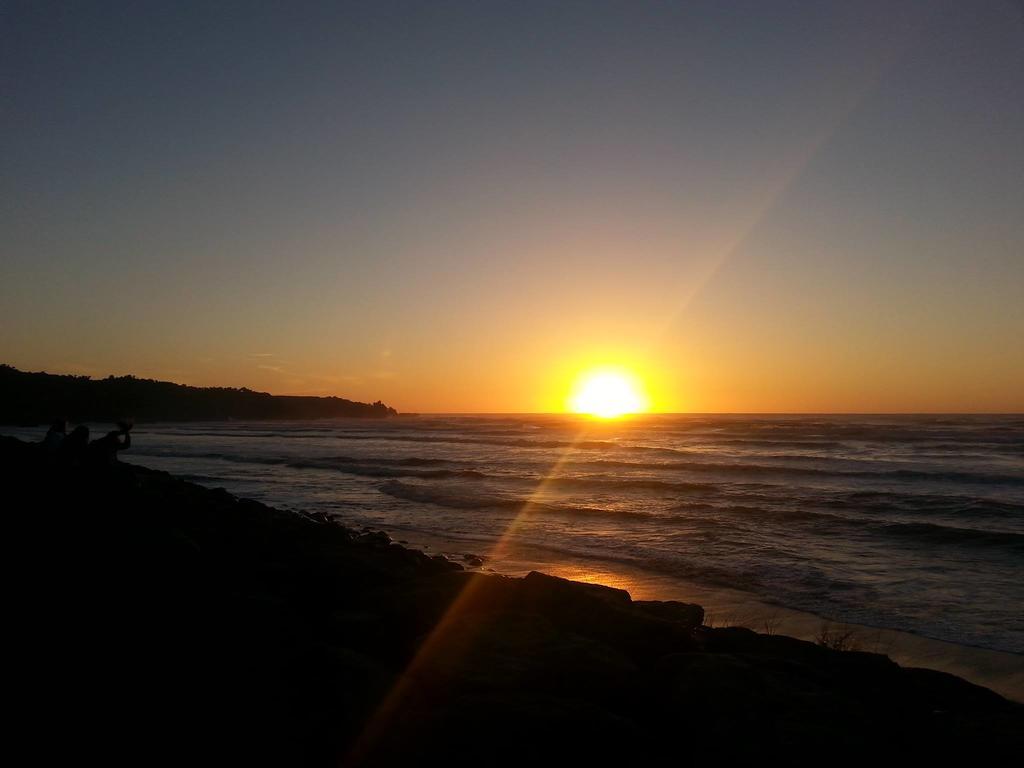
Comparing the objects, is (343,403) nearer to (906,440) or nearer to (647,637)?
(906,440)

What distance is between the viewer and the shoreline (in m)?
8.40

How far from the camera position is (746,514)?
66.3ft

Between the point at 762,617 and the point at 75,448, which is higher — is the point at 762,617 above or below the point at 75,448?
below

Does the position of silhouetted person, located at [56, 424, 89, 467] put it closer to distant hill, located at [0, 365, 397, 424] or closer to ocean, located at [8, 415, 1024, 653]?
ocean, located at [8, 415, 1024, 653]

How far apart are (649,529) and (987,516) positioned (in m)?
9.98

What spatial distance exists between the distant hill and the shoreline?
2812 inches

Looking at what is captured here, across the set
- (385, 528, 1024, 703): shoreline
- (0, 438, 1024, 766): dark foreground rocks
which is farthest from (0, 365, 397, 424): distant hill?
(0, 438, 1024, 766): dark foreground rocks

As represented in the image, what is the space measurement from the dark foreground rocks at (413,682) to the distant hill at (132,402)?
76.6 m

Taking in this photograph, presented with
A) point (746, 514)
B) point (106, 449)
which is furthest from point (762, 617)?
point (106, 449)

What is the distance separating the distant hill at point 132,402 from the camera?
279 ft

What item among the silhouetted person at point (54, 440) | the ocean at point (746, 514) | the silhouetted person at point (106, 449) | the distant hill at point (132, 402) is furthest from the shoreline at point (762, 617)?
the distant hill at point (132, 402)

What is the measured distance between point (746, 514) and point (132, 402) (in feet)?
349

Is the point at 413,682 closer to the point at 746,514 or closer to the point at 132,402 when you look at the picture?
the point at 746,514

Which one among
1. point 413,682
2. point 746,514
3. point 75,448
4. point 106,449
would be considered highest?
point 746,514
